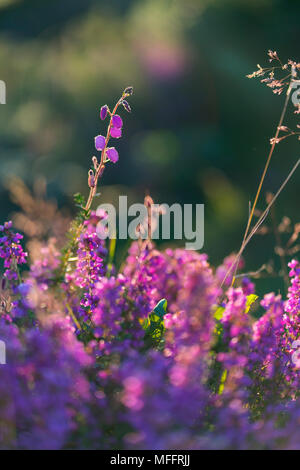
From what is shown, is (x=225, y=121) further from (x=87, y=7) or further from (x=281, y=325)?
(x=281, y=325)

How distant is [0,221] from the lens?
305 inches

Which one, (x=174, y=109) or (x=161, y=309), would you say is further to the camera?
(x=174, y=109)

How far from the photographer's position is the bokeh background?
26.8 feet

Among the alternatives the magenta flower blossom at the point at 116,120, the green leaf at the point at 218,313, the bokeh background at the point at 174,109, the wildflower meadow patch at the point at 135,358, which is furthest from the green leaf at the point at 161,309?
the bokeh background at the point at 174,109

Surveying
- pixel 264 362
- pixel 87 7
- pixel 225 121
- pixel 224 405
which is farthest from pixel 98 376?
pixel 87 7

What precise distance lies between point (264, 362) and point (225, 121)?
7076mm

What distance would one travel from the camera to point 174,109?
9.09 meters

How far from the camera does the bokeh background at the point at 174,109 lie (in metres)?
8.16

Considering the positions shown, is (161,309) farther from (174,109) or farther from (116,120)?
(174,109)

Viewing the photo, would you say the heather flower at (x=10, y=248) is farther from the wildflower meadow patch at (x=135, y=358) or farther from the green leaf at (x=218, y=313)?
the green leaf at (x=218, y=313)

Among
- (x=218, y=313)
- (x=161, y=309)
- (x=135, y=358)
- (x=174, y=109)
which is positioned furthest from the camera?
(x=174, y=109)

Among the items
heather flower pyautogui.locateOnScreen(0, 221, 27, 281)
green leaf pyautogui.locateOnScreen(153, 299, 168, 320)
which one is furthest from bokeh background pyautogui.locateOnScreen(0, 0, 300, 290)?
heather flower pyautogui.locateOnScreen(0, 221, 27, 281)

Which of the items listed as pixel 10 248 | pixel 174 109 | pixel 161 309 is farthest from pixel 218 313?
pixel 174 109

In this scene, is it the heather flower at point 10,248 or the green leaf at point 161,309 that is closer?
the heather flower at point 10,248
